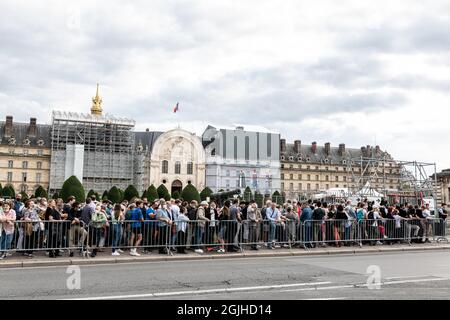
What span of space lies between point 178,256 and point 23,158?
79202 mm

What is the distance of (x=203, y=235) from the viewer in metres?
15.7

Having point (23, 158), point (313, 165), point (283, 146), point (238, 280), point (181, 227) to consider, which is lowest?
point (238, 280)

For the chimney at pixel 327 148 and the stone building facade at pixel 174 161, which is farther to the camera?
the chimney at pixel 327 148

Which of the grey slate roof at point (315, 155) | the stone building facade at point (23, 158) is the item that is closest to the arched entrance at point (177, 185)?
the stone building facade at point (23, 158)

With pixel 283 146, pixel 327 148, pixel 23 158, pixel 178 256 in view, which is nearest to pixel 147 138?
pixel 23 158

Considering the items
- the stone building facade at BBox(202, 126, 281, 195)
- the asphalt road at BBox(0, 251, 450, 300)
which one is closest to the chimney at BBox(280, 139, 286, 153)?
the stone building facade at BBox(202, 126, 281, 195)

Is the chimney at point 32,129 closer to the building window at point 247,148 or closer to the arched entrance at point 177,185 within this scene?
the arched entrance at point 177,185

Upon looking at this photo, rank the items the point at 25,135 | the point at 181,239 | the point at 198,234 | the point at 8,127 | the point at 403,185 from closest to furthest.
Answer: the point at 181,239 → the point at 198,234 → the point at 403,185 → the point at 8,127 → the point at 25,135

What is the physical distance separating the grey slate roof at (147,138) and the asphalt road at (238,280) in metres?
83.1

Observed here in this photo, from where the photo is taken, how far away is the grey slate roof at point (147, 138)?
95.2 meters

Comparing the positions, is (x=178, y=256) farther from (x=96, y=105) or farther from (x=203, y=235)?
(x=96, y=105)

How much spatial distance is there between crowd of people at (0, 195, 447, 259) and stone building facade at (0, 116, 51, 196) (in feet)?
244
